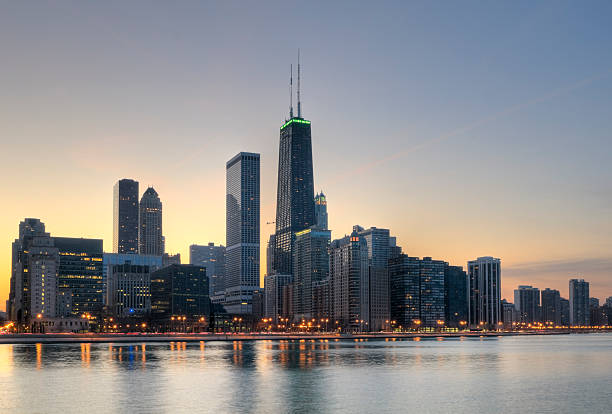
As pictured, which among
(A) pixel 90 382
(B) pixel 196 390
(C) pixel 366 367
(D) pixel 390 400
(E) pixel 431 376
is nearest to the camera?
(D) pixel 390 400

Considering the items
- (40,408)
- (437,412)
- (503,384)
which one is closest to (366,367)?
(503,384)

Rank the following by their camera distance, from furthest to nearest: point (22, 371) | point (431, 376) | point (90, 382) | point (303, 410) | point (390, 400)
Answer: point (22, 371)
point (431, 376)
point (90, 382)
point (390, 400)
point (303, 410)

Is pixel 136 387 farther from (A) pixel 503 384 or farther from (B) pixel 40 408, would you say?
(A) pixel 503 384

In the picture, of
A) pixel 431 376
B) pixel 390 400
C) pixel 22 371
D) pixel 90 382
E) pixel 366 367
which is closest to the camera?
pixel 390 400

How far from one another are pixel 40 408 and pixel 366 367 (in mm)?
59583

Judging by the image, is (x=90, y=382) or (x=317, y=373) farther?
(x=317, y=373)

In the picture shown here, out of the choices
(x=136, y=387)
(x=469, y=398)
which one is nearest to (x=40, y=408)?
(x=136, y=387)

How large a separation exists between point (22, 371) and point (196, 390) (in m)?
39.8

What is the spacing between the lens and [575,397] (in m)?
72.8

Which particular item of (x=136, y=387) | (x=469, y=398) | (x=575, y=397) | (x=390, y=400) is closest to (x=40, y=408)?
(x=136, y=387)

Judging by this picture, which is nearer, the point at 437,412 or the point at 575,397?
the point at 437,412

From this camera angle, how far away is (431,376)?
95688 millimetres

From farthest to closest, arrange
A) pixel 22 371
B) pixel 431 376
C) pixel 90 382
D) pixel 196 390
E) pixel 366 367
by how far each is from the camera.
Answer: pixel 366 367 < pixel 22 371 < pixel 431 376 < pixel 90 382 < pixel 196 390

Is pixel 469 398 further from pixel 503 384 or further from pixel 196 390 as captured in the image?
pixel 196 390
